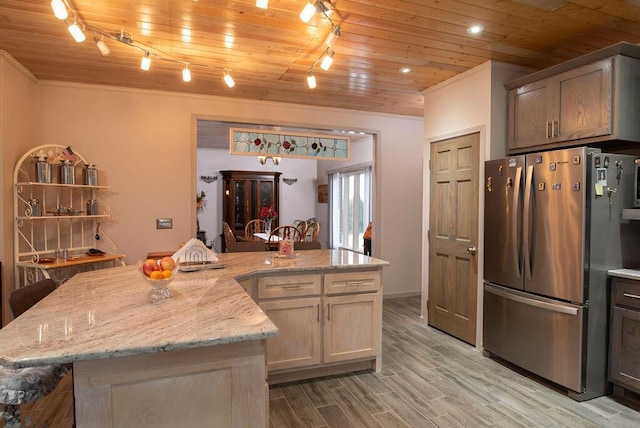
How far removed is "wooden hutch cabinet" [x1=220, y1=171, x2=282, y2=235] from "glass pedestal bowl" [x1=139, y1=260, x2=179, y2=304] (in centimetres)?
674

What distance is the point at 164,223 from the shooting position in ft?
14.6

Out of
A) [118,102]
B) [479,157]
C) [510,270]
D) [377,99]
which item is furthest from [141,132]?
[510,270]

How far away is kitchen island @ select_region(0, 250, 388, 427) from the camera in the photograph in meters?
1.31

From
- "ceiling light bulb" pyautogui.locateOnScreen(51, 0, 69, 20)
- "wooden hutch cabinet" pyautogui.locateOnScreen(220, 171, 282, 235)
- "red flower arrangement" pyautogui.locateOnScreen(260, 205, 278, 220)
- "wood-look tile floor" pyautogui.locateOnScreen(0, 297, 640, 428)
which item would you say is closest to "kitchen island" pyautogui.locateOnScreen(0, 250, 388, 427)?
"wood-look tile floor" pyautogui.locateOnScreen(0, 297, 640, 428)

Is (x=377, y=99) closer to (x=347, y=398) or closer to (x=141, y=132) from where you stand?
(x=141, y=132)

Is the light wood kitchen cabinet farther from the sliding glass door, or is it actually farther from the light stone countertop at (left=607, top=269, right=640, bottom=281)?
the sliding glass door

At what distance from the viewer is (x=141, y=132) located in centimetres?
433

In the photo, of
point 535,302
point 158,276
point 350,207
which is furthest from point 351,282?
point 350,207

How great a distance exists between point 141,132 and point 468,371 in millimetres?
4094

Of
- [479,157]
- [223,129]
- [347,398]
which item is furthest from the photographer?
[223,129]

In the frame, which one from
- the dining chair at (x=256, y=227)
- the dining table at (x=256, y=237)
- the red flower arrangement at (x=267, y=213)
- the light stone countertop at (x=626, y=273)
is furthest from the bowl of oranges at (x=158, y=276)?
the dining chair at (x=256, y=227)

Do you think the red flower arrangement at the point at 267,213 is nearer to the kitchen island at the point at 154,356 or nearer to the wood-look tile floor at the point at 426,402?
the wood-look tile floor at the point at 426,402

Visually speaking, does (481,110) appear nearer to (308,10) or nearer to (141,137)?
(308,10)

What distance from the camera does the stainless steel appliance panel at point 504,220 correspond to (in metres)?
3.06
